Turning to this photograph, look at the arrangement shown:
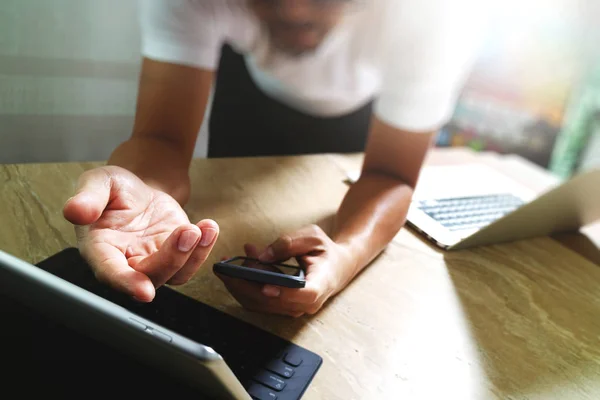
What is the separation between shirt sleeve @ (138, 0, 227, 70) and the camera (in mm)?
409

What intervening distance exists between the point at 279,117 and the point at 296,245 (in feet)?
0.57

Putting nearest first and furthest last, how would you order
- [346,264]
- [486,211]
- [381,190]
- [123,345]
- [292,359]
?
[123,345] < [292,359] < [346,264] < [381,190] < [486,211]

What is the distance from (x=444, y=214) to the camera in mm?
657

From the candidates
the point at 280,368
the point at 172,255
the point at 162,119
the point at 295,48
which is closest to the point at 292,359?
the point at 280,368

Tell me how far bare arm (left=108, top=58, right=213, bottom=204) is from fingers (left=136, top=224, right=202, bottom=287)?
104 millimetres

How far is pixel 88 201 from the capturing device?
344 mm

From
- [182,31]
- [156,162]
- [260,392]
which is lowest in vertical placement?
[260,392]

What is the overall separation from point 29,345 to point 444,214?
0.50 metres

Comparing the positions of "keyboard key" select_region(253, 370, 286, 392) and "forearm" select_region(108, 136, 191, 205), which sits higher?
"forearm" select_region(108, 136, 191, 205)

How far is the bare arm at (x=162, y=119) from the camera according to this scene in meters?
0.43

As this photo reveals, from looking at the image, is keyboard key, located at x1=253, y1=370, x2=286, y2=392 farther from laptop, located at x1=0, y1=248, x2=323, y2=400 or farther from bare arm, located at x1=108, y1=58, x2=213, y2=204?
bare arm, located at x1=108, y1=58, x2=213, y2=204

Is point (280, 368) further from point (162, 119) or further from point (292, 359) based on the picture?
point (162, 119)

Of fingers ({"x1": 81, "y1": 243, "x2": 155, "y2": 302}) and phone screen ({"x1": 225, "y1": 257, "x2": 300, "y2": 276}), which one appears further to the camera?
phone screen ({"x1": 225, "y1": 257, "x2": 300, "y2": 276})

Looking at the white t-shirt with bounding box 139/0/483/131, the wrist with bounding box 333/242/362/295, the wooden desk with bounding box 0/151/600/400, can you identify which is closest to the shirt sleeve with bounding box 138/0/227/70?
the white t-shirt with bounding box 139/0/483/131
